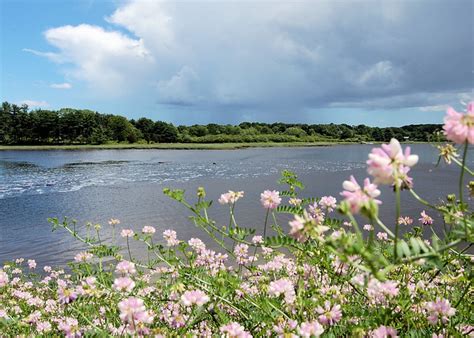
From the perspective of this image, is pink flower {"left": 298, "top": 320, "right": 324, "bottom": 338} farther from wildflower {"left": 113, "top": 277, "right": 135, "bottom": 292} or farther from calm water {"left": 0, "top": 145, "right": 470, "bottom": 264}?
calm water {"left": 0, "top": 145, "right": 470, "bottom": 264}

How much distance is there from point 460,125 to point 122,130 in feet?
362

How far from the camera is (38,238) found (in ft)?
38.1

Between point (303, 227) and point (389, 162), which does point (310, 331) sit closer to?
point (303, 227)

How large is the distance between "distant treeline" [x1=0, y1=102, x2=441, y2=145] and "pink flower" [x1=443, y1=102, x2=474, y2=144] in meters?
77.7

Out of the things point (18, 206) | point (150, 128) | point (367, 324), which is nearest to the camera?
point (367, 324)

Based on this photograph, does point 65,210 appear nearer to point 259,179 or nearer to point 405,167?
point 259,179

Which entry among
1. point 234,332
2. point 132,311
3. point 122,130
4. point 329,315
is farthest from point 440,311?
point 122,130

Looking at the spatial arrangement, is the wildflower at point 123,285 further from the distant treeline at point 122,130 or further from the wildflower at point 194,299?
the distant treeline at point 122,130

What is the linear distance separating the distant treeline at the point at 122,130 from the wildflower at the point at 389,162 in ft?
256

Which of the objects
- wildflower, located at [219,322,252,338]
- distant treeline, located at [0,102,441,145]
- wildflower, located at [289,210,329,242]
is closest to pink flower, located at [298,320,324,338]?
wildflower, located at [219,322,252,338]

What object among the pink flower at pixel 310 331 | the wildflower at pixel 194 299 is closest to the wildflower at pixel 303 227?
the pink flower at pixel 310 331

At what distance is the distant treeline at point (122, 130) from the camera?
296ft

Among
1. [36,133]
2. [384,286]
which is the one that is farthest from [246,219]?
[36,133]

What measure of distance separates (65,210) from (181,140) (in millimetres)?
93730
